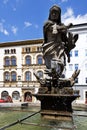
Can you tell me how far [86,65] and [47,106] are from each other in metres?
34.8

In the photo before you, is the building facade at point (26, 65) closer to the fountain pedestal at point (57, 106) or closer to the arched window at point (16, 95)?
the arched window at point (16, 95)

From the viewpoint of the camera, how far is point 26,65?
4381 centimetres

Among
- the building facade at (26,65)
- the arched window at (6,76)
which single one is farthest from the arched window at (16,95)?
the arched window at (6,76)

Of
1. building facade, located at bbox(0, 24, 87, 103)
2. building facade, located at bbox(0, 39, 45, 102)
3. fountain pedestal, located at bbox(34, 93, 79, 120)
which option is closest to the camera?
fountain pedestal, located at bbox(34, 93, 79, 120)

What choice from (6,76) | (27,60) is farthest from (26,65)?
(6,76)

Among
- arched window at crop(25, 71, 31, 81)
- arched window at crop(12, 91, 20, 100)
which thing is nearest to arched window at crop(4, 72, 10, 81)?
arched window at crop(12, 91, 20, 100)

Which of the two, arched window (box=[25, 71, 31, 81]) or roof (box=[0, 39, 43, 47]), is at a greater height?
roof (box=[0, 39, 43, 47])

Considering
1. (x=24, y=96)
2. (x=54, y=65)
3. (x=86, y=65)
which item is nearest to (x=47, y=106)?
(x=54, y=65)

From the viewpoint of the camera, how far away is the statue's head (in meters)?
7.18

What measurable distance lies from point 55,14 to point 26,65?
36.7m

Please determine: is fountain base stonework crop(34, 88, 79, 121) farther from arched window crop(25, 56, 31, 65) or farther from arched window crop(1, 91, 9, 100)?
arched window crop(1, 91, 9, 100)

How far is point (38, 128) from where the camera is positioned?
5.39 metres

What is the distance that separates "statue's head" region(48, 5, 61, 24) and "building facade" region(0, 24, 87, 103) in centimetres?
3360

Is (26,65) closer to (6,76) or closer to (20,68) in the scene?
(20,68)
